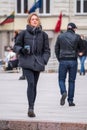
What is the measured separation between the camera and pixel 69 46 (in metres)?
15.8

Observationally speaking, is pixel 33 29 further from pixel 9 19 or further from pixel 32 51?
pixel 9 19

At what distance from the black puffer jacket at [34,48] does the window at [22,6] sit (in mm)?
37748

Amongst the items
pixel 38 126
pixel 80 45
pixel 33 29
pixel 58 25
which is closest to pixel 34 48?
pixel 33 29

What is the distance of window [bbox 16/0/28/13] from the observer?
2016 inches

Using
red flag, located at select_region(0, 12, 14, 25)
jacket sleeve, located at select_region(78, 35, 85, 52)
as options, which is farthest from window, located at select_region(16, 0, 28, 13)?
jacket sleeve, located at select_region(78, 35, 85, 52)

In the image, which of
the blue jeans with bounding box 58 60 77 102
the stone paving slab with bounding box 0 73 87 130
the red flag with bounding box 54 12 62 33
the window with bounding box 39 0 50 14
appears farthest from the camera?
the window with bounding box 39 0 50 14

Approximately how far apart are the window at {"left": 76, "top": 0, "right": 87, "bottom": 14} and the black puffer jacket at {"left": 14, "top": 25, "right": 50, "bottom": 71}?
3793cm

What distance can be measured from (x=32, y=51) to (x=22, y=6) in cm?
3814

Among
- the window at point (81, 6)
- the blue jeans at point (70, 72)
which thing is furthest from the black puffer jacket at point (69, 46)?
the window at point (81, 6)

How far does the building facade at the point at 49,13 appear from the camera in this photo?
5056 centimetres

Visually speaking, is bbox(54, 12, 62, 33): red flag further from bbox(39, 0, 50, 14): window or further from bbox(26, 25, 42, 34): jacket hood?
bbox(26, 25, 42, 34): jacket hood

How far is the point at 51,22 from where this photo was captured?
5078 centimetres

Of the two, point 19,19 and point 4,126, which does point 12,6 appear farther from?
point 4,126

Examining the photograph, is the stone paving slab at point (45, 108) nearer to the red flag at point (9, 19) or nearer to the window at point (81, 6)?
the red flag at point (9, 19)
